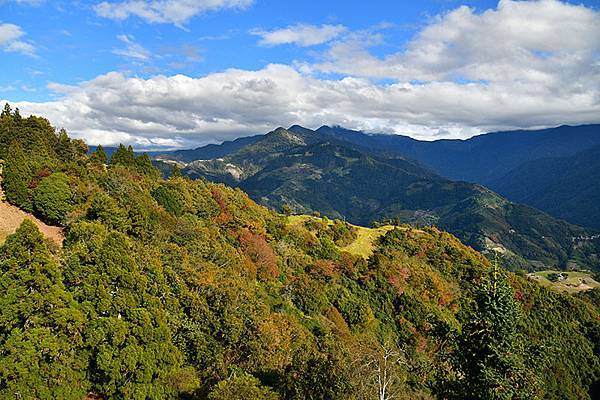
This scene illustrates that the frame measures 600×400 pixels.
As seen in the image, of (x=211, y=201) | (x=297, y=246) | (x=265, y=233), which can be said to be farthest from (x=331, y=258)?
(x=211, y=201)

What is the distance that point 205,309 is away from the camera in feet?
145

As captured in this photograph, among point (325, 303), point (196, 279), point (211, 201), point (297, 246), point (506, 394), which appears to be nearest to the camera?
point (506, 394)

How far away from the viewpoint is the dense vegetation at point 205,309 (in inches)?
830

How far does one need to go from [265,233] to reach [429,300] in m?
41.2

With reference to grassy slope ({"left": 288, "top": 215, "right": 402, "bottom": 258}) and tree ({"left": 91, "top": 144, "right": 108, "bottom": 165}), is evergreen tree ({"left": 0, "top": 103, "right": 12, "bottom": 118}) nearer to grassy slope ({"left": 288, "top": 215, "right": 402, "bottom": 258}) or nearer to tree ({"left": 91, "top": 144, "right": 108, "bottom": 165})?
tree ({"left": 91, "top": 144, "right": 108, "bottom": 165})

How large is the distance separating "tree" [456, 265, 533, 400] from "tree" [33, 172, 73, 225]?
4426cm

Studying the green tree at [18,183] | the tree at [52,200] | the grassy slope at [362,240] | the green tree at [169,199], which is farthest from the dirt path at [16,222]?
the grassy slope at [362,240]

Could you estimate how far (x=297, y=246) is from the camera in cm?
9412

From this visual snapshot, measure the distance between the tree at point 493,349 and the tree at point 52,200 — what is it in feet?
145

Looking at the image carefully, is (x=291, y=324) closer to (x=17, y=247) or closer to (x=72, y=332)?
(x=72, y=332)

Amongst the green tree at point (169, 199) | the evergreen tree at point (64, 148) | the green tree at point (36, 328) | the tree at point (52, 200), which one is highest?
the evergreen tree at point (64, 148)

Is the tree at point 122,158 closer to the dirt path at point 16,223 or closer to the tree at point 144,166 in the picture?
the tree at point 144,166

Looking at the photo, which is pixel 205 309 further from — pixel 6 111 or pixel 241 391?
pixel 6 111

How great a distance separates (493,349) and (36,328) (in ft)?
93.8
